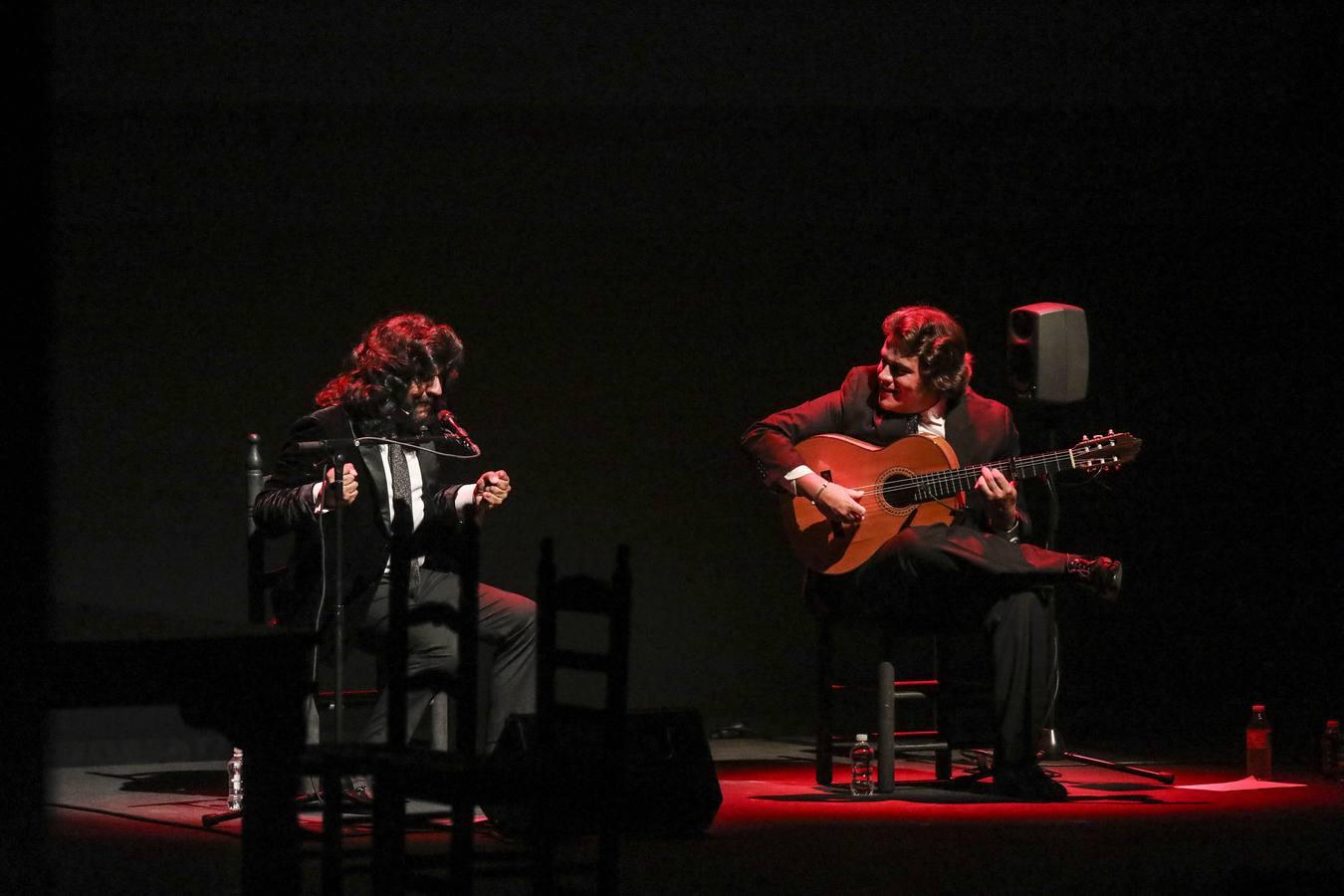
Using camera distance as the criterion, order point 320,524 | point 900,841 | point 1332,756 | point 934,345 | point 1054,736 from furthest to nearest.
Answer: point 1054,736 → point 1332,756 → point 934,345 → point 320,524 → point 900,841

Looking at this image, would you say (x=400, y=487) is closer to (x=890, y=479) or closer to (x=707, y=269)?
(x=890, y=479)

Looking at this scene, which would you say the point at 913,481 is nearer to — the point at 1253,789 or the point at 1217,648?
the point at 1253,789

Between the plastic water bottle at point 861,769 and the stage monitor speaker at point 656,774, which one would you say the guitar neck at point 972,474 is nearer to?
the plastic water bottle at point 861,769

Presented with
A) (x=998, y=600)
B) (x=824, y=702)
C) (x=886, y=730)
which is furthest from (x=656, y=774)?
(x=998, y=600)

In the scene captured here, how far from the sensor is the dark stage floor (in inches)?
157

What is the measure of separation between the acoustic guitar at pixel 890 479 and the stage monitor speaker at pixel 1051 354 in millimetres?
369

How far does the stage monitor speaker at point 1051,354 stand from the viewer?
5.69 meters

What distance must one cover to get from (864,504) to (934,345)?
20.4 inches

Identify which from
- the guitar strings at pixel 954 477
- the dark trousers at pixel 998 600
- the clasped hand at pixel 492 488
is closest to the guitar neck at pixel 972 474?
the guitar strings at pixel 954 477

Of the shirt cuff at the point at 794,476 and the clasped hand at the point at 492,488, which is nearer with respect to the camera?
the clasped hand at the point at 492,488

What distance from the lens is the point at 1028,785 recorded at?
16.9 feet

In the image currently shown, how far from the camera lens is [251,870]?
3.45 metres

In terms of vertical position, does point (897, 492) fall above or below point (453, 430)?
below

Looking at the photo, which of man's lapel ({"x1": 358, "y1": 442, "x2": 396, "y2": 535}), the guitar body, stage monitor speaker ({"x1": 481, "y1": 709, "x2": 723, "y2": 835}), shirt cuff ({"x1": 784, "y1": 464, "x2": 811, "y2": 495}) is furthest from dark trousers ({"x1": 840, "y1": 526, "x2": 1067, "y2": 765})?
man's lapel ({"x1": 358, "y1": 442, "x2": 396, "y2": 535})
